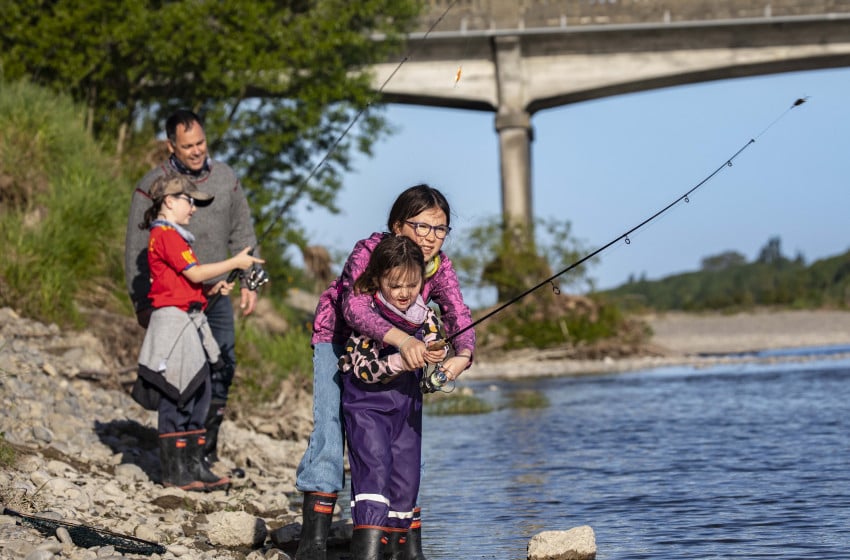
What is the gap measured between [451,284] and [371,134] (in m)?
13.6

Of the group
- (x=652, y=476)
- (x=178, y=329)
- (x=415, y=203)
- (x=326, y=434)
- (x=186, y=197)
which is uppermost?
(x=186, y=197)

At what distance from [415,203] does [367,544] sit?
1.35 m

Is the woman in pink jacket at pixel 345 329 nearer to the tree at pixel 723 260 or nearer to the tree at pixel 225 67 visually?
the tree at pixel 225 67

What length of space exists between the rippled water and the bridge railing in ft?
44.2

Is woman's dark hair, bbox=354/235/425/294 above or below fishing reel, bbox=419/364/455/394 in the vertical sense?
above

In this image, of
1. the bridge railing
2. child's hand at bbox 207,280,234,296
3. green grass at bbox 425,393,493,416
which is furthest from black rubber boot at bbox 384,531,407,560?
the bridge railing

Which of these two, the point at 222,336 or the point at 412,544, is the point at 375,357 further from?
Answer: the point at 222,336

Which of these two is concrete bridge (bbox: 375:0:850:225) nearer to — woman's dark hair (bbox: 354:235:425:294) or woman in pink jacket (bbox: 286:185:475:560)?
woman in pink jacket (bbox: 286:185:475:560)

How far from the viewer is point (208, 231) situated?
745 centimetres

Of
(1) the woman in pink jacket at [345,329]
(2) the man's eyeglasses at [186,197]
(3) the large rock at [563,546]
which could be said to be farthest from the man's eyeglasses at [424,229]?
(2) the man's eyeglasses at [186,197]

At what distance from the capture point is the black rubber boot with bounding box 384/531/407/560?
210 inches

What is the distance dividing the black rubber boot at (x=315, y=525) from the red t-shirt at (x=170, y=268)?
71.0 inches

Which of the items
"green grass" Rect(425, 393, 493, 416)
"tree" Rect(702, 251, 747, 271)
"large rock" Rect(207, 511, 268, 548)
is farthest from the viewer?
"tree" Rect(702, 251, 747, 271)

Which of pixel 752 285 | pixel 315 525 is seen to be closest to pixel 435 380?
pixel 315 525
